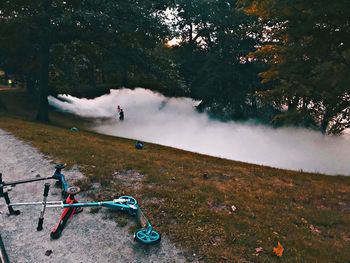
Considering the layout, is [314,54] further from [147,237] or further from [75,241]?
[75,241]

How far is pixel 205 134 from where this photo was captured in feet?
129

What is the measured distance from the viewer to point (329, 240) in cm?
867

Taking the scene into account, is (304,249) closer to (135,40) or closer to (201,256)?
(201,256)

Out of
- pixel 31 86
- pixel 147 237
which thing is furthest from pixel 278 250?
pixel 31 86

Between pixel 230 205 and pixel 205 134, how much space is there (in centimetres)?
2917

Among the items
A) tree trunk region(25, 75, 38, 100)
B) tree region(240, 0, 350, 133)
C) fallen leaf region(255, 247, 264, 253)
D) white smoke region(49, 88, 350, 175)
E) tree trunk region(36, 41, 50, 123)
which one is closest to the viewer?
fallen leaf region(255, 247, 264, 253)

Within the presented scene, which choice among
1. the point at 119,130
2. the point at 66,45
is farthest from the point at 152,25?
the point at 119,130

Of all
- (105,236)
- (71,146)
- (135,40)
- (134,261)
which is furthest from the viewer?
(135,40)

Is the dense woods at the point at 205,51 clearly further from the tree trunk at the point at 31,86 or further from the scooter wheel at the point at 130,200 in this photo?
the scooter wheel at the point at 130,200

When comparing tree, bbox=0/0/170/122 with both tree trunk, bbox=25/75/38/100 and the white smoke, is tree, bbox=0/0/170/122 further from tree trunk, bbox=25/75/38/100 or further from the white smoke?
tree trunk, bbox=25/75/38/100

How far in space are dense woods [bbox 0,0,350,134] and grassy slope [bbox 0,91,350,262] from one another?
4.32 meters

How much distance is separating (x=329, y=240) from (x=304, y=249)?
3.52ft

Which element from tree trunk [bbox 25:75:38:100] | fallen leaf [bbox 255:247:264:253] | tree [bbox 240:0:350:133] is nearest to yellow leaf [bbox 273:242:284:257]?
fallen leaf [bbox 255:247:264:253]

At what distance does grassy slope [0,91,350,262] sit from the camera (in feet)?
26.7
